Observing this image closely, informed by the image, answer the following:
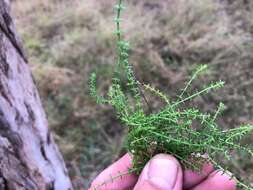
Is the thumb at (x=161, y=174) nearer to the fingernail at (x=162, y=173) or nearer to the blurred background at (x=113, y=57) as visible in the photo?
the fingernail at (x=162, y=173)

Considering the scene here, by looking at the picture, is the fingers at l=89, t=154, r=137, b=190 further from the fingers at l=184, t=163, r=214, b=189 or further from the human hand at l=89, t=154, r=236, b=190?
the fingers at l=184, t=163, r=214, b=189

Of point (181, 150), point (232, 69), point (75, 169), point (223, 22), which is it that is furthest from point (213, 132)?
point (223, 22)

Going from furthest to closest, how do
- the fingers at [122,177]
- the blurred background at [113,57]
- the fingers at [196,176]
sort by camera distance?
the blurred background at [113,57], the fingers at [122,177], the fingers at [196,176]

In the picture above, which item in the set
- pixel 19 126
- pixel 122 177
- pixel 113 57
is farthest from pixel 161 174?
pixel 113 57

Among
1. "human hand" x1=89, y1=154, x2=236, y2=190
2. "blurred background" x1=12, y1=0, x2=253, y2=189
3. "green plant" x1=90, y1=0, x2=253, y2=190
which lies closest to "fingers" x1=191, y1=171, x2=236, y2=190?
"human hand" x1=89, y1=154, x2=236, y2=190

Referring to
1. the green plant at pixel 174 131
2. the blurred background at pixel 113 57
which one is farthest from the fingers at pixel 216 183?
the blurred background at pixel 113 57

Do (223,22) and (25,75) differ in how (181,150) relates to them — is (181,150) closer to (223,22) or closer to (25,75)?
(25,75)
